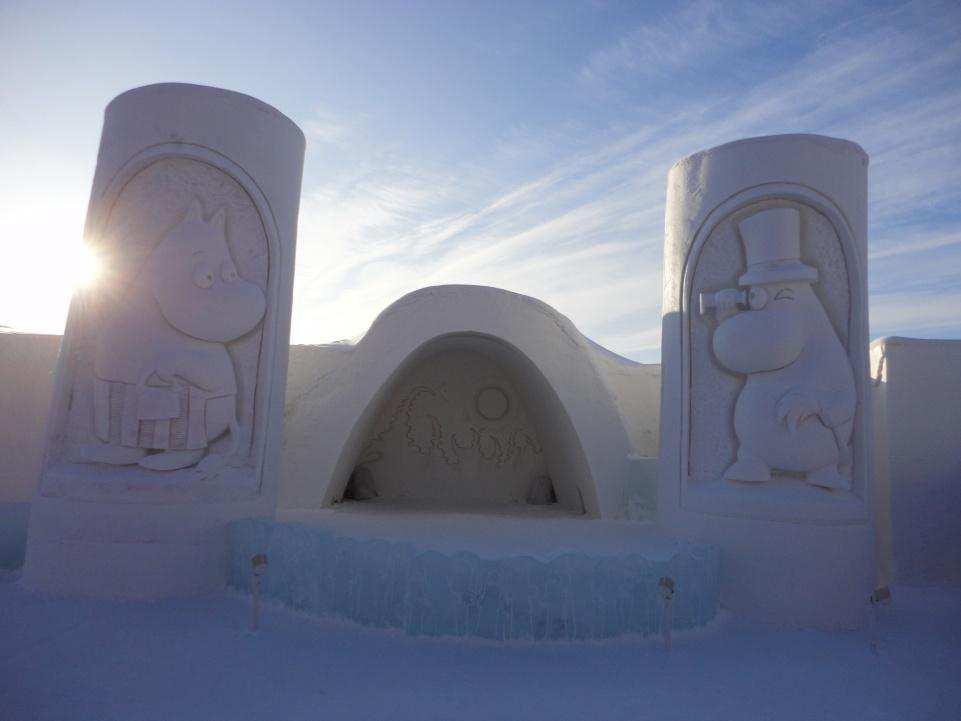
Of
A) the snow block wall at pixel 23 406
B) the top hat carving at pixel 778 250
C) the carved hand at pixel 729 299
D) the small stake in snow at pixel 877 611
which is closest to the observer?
the small stake in snow at pixel 877 611

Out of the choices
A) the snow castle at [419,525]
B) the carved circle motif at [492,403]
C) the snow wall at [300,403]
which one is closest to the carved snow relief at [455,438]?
the carved circle motif at [492,403]

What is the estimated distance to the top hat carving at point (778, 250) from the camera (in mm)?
5012

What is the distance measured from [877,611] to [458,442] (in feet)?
16.9

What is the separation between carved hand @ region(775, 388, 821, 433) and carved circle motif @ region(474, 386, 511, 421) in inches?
179

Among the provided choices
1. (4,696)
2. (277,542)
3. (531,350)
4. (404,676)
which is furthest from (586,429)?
(4,696)

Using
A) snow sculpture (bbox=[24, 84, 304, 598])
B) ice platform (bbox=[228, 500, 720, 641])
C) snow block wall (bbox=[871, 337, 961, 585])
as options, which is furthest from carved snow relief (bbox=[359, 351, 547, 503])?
snow block wall (bbox=[871, 337, 961, 585])

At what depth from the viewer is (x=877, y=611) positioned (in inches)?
211

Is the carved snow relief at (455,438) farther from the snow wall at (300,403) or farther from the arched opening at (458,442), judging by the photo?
the snow wall at (300,403)

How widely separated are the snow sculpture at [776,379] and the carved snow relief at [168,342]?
3.55 metres

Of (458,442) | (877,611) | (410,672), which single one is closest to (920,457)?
(877,611)

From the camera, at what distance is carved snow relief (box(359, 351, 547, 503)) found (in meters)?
8.93

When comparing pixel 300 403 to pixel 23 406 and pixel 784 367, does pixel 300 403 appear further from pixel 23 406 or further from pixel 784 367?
pixel 784 367

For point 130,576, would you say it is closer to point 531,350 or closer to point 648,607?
point 648,607

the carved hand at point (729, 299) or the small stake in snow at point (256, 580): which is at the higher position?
the carved hand at point (729, 299)
